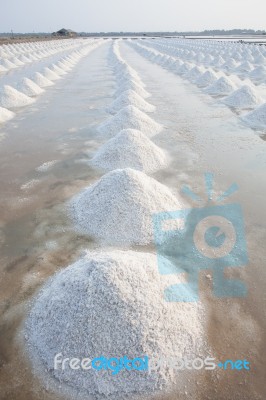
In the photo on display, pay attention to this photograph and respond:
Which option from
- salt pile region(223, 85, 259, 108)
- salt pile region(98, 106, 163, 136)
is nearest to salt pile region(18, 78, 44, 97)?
salt pile region(98, 106, 163, 136)

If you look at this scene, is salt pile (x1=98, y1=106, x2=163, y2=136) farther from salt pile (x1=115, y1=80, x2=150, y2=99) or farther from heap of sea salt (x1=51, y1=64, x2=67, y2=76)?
heap of sea salt (x1=51, y1=64, x2=67, y2=76)

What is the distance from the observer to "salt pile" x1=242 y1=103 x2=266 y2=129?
35.8 feet

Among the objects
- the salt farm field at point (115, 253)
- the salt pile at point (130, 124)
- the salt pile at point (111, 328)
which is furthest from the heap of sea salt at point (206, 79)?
the salt pile at point (111, 328)

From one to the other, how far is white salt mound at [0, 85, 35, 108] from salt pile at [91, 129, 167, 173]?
6.94 meters

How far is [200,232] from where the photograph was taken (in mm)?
5391

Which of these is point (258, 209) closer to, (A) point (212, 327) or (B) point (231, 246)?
(B) point (231, 246)

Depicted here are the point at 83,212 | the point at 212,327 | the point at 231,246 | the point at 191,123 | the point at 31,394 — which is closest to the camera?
the point at 31,394

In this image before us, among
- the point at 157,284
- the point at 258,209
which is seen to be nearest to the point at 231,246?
the point at 258,209

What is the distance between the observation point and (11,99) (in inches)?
527

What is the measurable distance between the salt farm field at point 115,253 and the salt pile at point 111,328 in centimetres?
1

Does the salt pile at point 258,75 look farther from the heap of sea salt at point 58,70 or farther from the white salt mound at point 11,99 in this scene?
the white salt mound at point 11,99

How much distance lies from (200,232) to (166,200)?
859 millimetres

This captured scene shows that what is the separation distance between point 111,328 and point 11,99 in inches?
490

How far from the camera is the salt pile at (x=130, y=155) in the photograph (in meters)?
7.72
